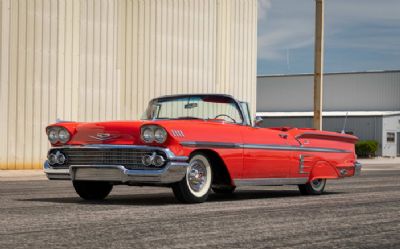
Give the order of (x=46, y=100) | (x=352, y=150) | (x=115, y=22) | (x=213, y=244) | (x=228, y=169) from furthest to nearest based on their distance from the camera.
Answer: (x=115, y=22) → (x=46, y=100) → (x=352, y=150) → (x=228, y=169) → (x=213, y=244)

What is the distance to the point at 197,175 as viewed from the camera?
29.2ft

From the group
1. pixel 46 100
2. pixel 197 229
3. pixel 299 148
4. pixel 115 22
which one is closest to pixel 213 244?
pixel 197 229

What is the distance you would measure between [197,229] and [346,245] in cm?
132

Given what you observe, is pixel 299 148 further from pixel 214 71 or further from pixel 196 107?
pixel 214 71

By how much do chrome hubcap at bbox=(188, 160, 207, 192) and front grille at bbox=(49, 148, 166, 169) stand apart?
0.55m

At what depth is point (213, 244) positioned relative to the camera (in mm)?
5266

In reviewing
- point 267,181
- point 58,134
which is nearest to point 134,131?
point 58,134

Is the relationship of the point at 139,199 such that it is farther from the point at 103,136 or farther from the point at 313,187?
the point at 313,187

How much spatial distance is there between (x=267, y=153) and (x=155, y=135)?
1996 mm

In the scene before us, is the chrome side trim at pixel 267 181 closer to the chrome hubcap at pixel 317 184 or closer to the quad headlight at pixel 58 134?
the chrome hubcap at pixel 317 184

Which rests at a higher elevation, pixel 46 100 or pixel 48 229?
pixel 46 100

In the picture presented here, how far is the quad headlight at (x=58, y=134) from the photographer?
30.0ft

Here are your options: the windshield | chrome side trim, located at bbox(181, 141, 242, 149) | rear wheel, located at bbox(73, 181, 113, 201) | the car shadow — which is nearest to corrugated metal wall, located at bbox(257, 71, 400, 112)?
the car shadow

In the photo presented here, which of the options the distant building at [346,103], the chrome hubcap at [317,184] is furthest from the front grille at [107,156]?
the distant building at [346,103]
